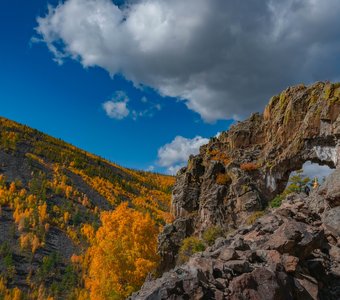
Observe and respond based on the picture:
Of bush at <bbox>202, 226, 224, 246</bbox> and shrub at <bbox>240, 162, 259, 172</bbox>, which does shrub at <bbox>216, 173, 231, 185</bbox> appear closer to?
shrub at <bbox>240, 162, 259, 172</bbox>

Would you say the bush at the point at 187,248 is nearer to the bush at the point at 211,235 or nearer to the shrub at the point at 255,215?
the bush at the point at 211,235

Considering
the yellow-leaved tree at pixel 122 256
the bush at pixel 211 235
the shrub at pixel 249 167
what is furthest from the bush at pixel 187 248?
the shrub at pixel 249 167

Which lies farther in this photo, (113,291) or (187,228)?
(187,228)

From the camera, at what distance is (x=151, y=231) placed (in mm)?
39906

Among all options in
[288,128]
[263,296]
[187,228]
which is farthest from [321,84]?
[263,296]

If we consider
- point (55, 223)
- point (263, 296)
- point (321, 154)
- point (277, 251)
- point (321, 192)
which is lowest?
point (263, 296)

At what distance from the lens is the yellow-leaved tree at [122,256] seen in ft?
116

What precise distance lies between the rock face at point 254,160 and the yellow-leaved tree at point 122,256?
204cm

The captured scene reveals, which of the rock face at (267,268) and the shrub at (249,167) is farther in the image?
the shrub at (249,167)

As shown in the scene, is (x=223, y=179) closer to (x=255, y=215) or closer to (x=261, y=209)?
(x=261, y=209)

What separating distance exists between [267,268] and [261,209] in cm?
2480

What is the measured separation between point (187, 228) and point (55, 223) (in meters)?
152

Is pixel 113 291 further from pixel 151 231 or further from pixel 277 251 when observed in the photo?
pixel 277 251

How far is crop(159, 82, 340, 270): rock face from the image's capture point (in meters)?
34.5
